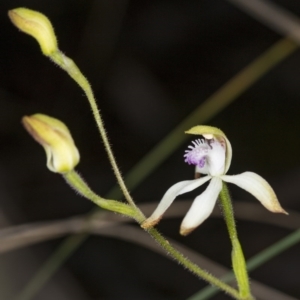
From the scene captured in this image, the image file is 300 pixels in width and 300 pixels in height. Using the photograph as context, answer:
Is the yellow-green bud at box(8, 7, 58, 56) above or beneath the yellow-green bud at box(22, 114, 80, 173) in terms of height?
above

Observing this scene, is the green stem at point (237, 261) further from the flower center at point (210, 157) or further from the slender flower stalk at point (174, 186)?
the flower center at point (210, 157)

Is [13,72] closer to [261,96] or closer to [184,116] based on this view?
[184,116]

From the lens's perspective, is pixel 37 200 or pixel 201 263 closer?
pixel 201 263

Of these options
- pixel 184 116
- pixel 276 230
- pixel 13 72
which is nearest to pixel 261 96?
pixel 184 116

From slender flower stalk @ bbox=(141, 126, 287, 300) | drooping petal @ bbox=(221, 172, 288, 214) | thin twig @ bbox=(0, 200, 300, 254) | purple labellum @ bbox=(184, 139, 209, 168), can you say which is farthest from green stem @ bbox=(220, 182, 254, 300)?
thin twig @ bbox=(0, 200, 300, 254)

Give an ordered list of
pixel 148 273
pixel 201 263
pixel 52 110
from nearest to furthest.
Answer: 1. pixel 201 263
2. pixel 148 273
3. pixel 52 110

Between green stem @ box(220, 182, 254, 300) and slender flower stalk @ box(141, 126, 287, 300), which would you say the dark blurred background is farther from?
green stem @ box(220, 182, 254, 300)

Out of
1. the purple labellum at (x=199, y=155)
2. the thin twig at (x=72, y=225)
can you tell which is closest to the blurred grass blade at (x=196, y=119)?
the thin twig at (x=72, y=225)
